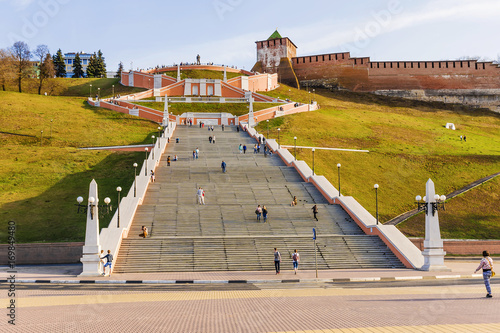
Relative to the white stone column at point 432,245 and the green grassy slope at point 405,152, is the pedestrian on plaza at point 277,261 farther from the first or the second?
the green grassy slope at point 405,152

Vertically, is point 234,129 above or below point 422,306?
above

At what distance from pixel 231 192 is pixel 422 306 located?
2021cm

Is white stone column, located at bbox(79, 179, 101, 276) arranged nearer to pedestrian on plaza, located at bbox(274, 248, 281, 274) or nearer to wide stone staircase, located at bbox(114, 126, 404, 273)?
wide stone staircase, located at bbox(114, 126, 404, 273)

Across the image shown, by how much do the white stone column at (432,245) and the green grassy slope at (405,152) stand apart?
865 cm

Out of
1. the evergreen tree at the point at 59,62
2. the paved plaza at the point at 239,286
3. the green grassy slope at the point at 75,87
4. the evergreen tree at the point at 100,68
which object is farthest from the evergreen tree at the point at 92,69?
the paved plaza at the point at 239,286

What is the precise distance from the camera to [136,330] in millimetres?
10281

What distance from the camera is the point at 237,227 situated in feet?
85.3

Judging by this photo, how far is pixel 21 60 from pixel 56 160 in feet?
153

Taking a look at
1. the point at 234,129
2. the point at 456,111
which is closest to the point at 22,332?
the point at 234,129

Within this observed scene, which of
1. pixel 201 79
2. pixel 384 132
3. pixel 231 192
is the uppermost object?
pixel 201 79

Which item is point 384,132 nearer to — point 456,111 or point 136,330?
point 456,111

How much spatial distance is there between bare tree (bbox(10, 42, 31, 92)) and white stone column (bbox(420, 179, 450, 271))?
71.5 m

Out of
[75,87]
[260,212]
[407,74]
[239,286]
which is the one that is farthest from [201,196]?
[75,87]

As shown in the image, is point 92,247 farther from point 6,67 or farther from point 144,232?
point 6,67
